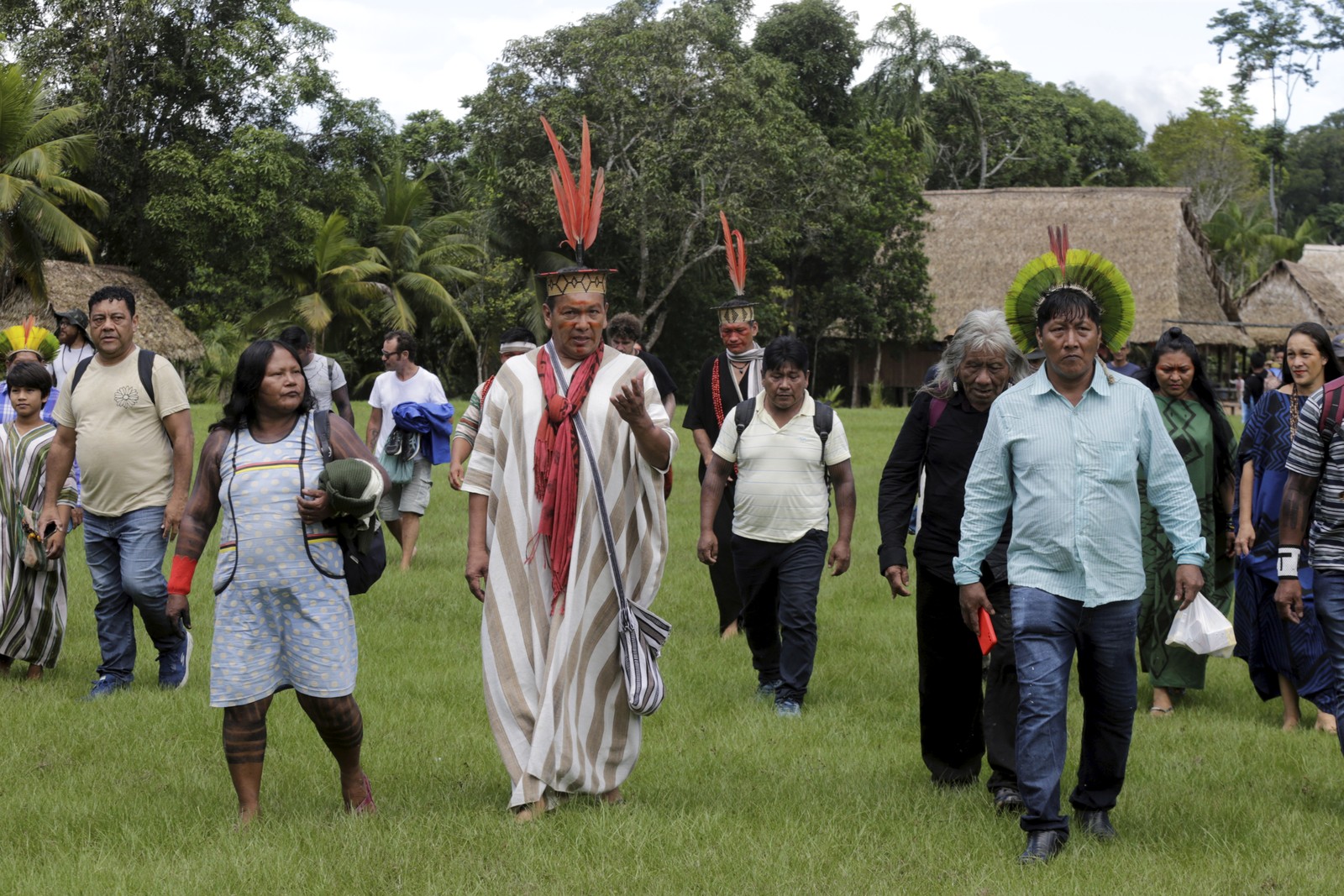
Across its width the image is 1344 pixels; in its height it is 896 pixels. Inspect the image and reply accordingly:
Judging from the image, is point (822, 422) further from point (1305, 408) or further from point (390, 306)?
point (390, 306)

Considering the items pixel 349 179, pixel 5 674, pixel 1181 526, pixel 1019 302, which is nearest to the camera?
pixel 1181 526

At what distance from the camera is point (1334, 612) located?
591cm

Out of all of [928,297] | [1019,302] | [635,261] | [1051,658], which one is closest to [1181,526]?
[1051,658]

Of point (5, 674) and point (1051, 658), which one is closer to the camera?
point (1051, 658)

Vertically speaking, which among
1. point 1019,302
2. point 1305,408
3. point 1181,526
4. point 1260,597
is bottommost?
point 1260,597

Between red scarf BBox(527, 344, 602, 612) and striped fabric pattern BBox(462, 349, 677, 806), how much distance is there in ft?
0.11

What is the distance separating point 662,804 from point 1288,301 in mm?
49486

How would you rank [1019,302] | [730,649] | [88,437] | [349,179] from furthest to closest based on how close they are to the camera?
[349,179] → [730,649] → [88,437] → [1019,302]

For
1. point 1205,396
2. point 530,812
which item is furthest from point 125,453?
point 1205,396

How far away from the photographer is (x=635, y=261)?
134ft

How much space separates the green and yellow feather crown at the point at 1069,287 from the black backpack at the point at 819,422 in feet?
6.81

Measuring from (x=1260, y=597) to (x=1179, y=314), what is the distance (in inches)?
1616

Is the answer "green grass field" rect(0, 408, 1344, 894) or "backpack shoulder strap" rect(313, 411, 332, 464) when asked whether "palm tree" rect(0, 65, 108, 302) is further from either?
"backpack shoulder strap" rect(313, 411, 332, 464)

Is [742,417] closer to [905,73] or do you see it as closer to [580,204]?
[580,204]
